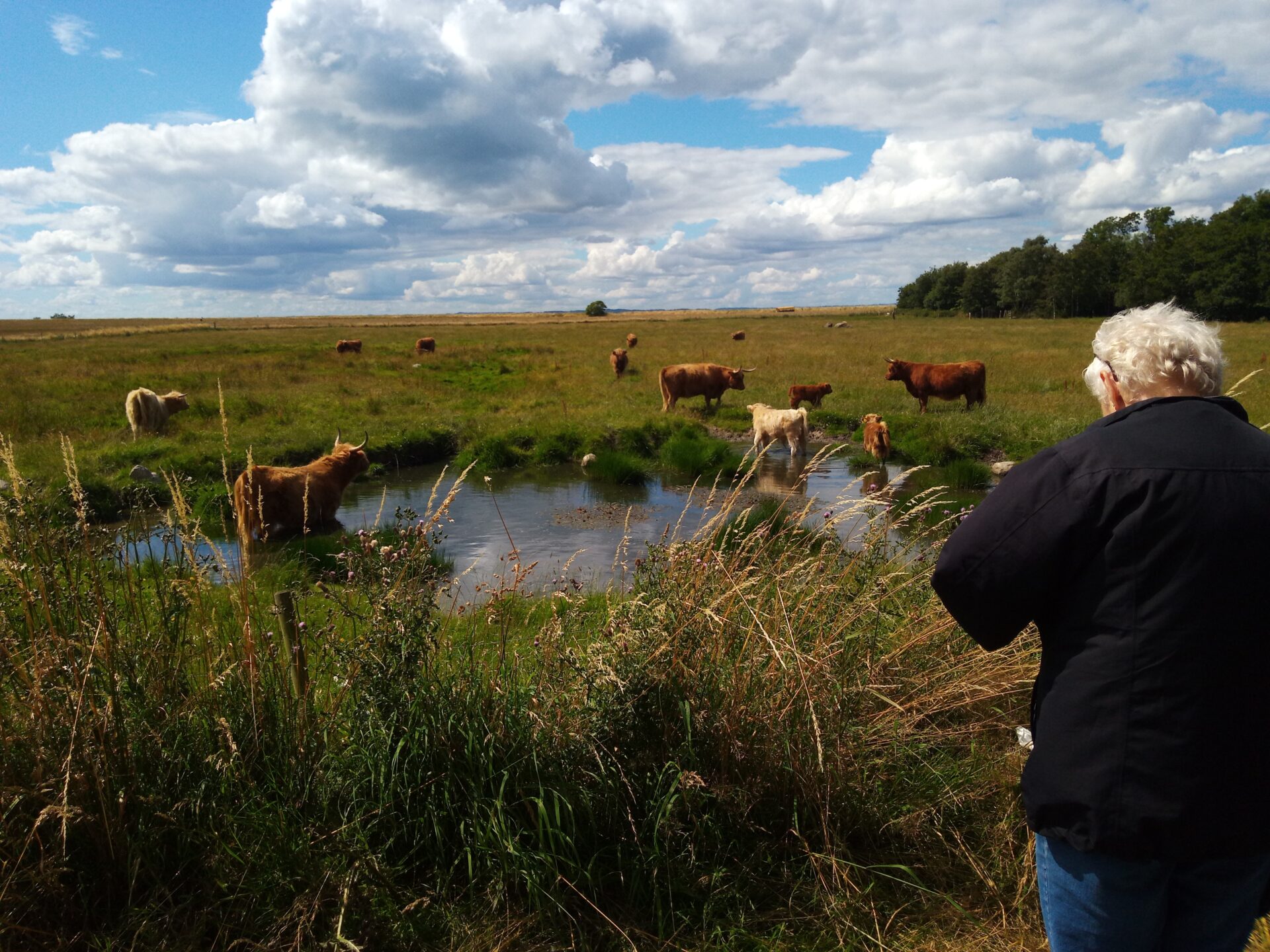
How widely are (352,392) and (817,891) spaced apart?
2157cm

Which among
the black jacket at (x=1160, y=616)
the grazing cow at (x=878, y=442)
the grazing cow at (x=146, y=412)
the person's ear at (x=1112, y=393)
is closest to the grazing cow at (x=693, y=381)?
the grazing cow at (x=878, y=442)

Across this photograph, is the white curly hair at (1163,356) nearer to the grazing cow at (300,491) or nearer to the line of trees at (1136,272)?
the grazing cow at (300,491)

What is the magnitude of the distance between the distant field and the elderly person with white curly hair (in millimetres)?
9432

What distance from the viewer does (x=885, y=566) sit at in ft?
14.6

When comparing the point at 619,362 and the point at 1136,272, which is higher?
the point at 1136,272

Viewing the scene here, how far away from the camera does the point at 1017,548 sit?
1864mm

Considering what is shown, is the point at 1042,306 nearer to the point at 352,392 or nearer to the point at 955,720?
the point at 352,392

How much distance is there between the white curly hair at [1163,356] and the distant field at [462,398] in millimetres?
9464

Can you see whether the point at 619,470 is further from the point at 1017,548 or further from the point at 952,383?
the point at 1017,548

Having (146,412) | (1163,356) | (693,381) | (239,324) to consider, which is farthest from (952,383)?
(239,324)

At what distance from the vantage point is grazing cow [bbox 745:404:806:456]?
15367 mm

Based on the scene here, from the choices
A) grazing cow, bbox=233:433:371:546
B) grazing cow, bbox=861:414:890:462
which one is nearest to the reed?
grazing cow, bbox=233:433:371:546

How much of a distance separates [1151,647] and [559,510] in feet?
34.5

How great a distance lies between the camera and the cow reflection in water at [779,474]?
13.4m
